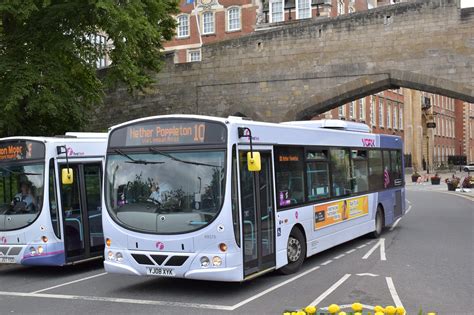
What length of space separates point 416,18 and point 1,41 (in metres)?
14.0

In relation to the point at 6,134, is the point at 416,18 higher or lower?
higher

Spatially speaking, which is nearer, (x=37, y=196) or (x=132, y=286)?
(x=132, y=286)

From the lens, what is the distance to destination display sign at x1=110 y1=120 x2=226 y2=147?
8.54 m

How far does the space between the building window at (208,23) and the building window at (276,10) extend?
9661 mm

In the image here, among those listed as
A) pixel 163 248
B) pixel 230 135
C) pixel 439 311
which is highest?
pixel 230 135

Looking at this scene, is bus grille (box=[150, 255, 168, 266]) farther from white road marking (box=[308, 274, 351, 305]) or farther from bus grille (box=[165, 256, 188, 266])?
white road marking (box=[308, 274, 351, 305])

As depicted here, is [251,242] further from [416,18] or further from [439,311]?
[416,18]

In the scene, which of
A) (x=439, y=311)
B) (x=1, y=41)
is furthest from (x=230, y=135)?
(x=1, y=41)

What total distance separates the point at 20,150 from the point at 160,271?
4264 mm

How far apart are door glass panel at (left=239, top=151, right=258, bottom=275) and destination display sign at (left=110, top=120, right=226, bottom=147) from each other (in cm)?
53

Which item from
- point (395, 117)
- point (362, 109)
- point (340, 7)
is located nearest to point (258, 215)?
point (340, 7)

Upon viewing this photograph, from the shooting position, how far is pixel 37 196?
34.6ft

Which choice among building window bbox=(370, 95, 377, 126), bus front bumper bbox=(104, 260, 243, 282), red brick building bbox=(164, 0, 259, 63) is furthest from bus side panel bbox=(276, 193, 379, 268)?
building window bbox=(370, 95, 377, 126)

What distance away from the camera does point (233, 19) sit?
5359 centimetres
